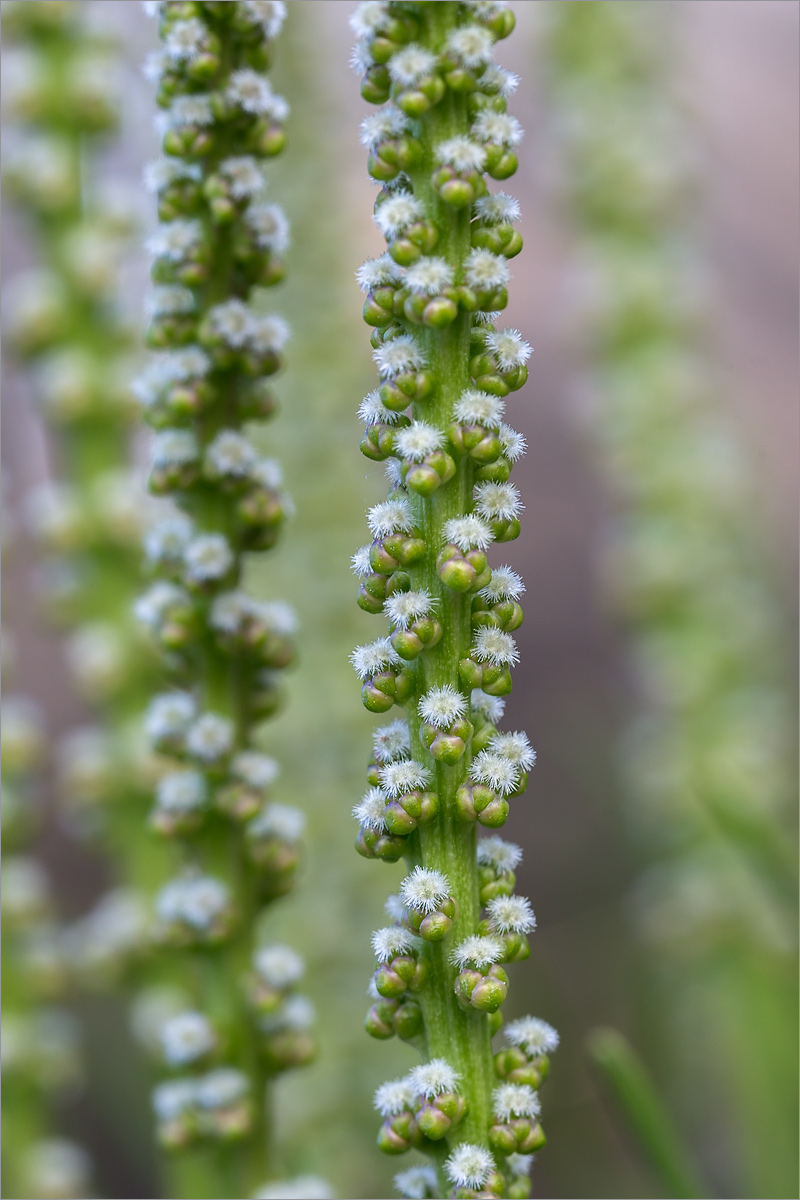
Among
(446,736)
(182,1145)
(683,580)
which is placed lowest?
(182,1145)

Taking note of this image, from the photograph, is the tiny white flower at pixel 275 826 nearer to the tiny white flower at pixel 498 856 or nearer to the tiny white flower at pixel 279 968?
the tiny white flower at pixel 279 968

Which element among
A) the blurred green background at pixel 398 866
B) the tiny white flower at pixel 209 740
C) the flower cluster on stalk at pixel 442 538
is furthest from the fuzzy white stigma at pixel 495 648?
the blurred green background at pixel 398 866

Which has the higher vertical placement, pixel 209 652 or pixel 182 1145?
pixel 209 652

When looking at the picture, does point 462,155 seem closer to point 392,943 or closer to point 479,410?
point 479,410

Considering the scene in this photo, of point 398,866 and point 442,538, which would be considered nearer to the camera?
point 442,538

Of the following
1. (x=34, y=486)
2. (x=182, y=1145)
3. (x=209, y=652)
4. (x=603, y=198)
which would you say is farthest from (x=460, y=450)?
(x=34, y=486)

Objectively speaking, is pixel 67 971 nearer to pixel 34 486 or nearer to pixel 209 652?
pixel 209 652

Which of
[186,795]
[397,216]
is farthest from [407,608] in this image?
[186,795]

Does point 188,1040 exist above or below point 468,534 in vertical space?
below
